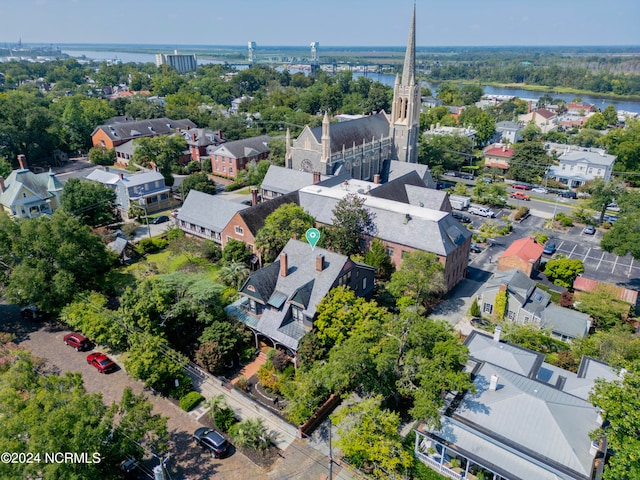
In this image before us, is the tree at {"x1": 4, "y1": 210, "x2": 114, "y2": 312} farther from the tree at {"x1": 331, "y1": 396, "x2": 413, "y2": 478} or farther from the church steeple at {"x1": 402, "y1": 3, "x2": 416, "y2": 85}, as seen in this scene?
the church steeple at {"x1": 402, "y1": 3, "x2": 416, "y2": 85}

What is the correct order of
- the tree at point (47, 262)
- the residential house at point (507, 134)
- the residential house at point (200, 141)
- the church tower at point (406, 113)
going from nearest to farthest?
the tree at point (47, 262) → the church tower at point (406, 113) → the residential house at point (200, 141) → the residential house at point (507, 134)

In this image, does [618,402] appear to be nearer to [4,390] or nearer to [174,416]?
[174,416]

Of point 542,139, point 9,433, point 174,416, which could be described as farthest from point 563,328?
point 542,139

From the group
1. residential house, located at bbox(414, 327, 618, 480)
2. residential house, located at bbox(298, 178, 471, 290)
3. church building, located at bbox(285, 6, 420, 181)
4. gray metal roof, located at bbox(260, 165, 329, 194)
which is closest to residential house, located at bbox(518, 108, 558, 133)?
church building, located at bbox(285, 6, 420, 181)

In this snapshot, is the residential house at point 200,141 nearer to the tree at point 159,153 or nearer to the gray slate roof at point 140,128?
the gray slate roof at point 140,128

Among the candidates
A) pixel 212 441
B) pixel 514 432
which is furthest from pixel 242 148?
pixel 514 432

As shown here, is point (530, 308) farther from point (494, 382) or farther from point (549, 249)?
point (549, 249)

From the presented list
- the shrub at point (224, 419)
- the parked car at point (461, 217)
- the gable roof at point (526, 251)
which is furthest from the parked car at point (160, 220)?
the gable roof at point (526, 251)
